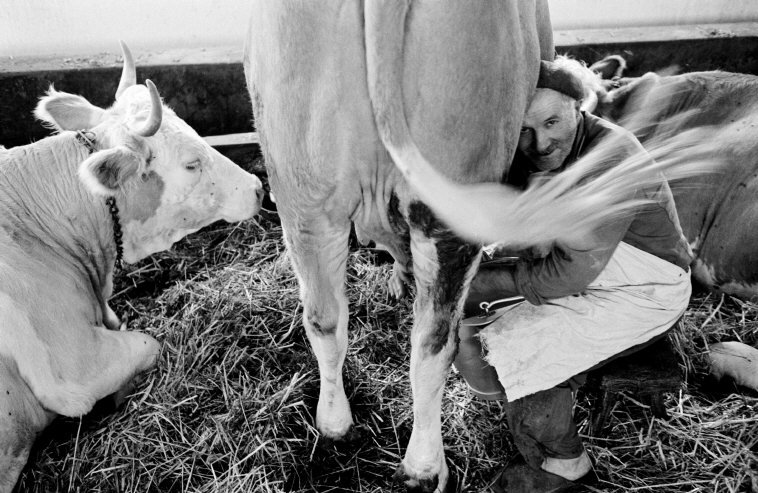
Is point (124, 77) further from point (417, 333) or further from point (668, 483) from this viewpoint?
point (668, 483)

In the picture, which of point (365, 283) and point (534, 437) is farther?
point (365, 283)

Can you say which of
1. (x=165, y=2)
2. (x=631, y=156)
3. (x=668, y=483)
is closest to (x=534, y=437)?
(x=668, y=483)

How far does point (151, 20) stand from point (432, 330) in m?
3.32

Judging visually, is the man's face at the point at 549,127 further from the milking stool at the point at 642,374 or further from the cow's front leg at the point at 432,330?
the milking stool at the point at 642,374

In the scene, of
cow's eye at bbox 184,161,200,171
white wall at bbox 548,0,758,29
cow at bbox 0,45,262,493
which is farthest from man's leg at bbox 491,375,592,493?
white wall at bbox 548,0,758,29

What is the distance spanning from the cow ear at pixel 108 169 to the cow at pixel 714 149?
220 cm

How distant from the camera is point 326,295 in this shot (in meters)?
2.23

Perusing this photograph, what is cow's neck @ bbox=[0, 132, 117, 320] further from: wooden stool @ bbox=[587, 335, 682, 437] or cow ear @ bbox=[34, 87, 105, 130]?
wooden stool @ bbox=[587, 335, 682, 437]

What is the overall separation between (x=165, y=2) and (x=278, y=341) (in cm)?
261

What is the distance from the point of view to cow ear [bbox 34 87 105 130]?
2.99 meters

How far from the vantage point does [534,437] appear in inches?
95.3

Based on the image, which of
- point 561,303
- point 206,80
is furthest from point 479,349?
point 206,80

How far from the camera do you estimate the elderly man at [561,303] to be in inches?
81.4

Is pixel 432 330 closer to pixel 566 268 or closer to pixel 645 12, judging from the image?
pixel 566 268
